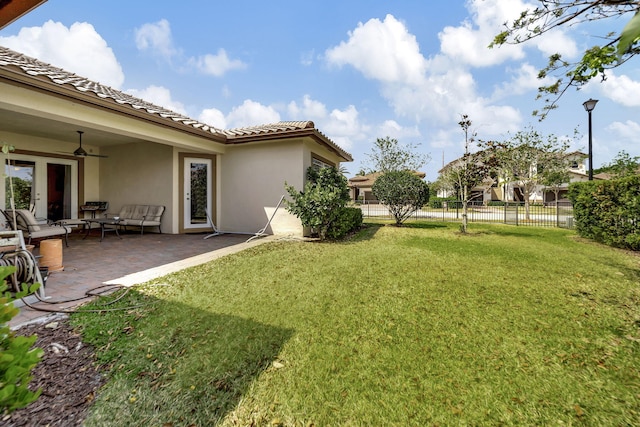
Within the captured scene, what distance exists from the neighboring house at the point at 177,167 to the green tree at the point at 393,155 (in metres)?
15.6

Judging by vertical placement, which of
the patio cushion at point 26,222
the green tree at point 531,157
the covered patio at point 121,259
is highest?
the green tree at point 531,157

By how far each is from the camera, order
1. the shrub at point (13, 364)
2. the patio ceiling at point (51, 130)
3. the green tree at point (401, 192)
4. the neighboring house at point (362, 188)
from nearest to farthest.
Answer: the shrub at point (13, 364) < the patio ceiling at point (51, 130) < the green tree at point (401, 192) < the neighboring house at point (362, 188)

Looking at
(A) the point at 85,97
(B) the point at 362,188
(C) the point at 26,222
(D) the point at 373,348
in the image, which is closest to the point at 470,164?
(D) the point at 373,348

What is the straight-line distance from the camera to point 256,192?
9.40 meters

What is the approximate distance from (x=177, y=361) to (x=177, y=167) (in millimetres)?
8273

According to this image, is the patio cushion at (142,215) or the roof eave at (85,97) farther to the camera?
the patio cushion at (142,215)

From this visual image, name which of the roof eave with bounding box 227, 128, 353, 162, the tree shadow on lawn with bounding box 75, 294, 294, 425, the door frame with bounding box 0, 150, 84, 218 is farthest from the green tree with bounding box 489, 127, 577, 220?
the door frame with bounding box 0, 150, 84, 218

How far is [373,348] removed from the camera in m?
2.87

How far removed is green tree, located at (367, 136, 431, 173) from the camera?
25047mm

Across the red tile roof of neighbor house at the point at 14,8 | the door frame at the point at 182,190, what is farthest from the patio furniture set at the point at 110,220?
the red tile roof of neighbor house at the point at 14,8

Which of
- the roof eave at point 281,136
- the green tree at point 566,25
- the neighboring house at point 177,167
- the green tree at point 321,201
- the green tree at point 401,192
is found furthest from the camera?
the green tree at point 401,192

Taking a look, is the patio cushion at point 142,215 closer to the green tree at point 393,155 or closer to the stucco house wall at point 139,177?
the stucco house wall at point 139,177

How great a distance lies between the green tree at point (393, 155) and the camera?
25047mm

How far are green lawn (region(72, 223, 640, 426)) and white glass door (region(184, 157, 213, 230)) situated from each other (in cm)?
525
